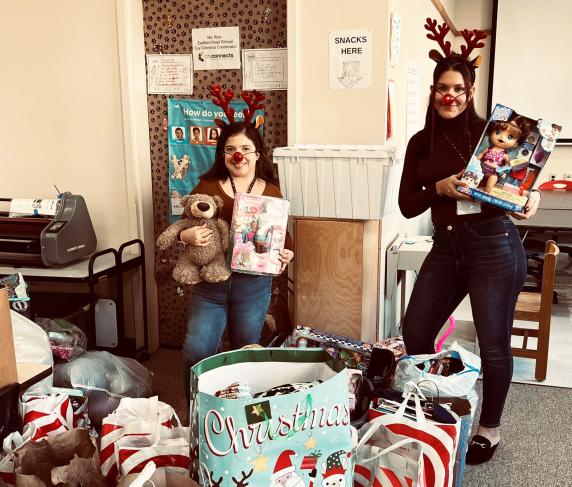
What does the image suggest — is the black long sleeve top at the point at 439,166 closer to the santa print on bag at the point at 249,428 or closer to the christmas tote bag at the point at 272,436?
the christmas tote bag at the point at 272,436

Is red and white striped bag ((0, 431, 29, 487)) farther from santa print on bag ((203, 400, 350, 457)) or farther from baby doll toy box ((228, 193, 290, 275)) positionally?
baby doll toy box ((228, 193, 290, 275))

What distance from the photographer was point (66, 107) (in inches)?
120

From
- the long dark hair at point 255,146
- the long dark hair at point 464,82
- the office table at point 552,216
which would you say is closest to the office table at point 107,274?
the long dark hair at point 255,146

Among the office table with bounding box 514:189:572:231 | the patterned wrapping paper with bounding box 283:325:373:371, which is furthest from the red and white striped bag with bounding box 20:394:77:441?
the office table with bounding box 514:189:572:231

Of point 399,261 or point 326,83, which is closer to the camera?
point 326,83

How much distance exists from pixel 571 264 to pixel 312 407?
4.75 metres

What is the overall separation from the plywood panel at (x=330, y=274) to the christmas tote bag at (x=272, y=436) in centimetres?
133

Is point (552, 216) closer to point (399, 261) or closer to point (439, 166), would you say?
point (399, 261)

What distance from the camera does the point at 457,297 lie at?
201cm

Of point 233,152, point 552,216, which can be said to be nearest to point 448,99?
point 233,152

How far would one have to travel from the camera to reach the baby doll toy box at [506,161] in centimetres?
178

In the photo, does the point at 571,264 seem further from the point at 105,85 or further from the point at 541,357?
the point at 105,85

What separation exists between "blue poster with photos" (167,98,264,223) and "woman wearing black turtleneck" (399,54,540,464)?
1198mm

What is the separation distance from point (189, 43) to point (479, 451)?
2.31 m
